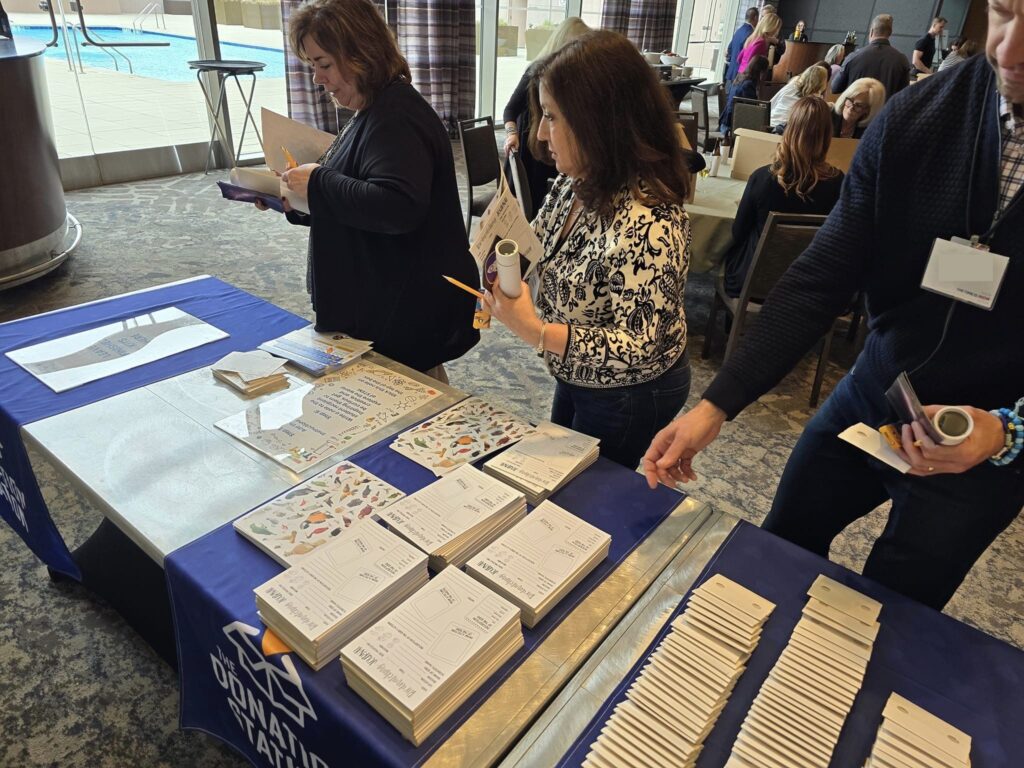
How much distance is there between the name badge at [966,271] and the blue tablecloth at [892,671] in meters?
0.43

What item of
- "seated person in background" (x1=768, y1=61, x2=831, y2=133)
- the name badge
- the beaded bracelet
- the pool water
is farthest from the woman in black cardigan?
the pool water

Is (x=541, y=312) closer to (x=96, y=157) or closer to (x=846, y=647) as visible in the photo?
(x=846, y=647)

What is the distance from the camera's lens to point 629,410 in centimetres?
131

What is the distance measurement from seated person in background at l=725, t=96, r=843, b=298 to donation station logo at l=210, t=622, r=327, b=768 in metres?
2.44

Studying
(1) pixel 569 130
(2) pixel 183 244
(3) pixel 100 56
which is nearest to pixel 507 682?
(1) pixel 569 130

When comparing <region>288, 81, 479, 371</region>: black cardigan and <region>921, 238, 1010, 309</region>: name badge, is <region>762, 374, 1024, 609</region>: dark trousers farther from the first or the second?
<region>288, 81, 479, 371</region>: black cardigan

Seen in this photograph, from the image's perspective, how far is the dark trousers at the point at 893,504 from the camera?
95 centimetres

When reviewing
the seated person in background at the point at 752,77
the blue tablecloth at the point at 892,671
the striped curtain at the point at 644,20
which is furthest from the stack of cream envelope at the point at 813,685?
the striped curtain at the point at 644,20

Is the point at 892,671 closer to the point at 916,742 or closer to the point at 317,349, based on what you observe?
the point at 916,742

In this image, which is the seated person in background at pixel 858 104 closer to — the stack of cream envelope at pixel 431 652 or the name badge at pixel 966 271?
the name badge at pixel 966 271

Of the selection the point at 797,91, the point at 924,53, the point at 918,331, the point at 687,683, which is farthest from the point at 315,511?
the point at 924,53

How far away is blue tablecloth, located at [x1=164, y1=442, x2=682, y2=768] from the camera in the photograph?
30.1 inches

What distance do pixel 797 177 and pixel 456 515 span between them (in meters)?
2.30

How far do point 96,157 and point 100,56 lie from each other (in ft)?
2.55
